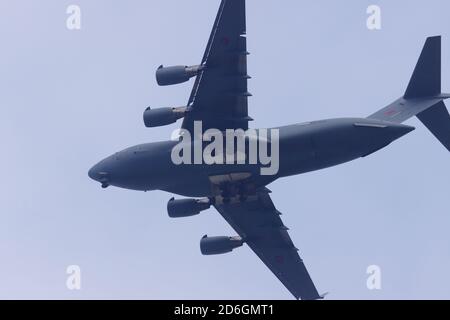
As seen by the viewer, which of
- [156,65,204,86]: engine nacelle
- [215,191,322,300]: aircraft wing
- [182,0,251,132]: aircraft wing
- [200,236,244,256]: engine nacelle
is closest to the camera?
[182,0,251,132]: aircraft wing

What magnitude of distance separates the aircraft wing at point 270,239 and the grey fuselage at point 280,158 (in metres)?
2.90

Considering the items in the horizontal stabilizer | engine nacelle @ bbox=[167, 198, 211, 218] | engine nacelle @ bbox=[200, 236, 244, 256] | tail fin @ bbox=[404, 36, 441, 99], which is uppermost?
tail fin @ bbox=[404, 36, 441, 99]

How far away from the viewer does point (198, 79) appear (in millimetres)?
34281

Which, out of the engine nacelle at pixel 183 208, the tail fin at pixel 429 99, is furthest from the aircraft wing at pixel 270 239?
the tail fin at pixel 429 99

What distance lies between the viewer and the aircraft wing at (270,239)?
130 feet

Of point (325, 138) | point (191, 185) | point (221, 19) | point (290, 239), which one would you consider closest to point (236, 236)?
point (290, 239)

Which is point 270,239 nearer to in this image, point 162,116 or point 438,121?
point 162,116

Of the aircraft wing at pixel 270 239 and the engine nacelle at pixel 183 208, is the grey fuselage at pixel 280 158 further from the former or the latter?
the aircraft wing at pixel 270 239
